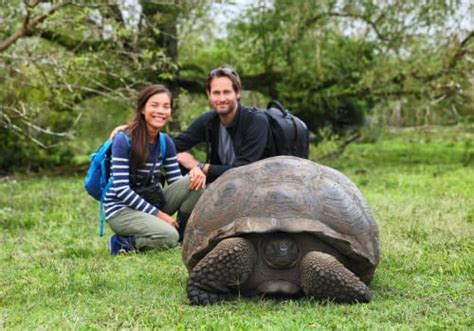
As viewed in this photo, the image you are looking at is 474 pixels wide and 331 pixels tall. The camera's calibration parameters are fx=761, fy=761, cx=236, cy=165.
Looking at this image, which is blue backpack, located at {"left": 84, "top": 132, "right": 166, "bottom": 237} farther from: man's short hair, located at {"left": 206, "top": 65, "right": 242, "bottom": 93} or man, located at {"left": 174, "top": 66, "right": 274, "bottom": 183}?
man's short hair, located at {"left": 206, "top": 65, "right": 242, "bottom": 93}

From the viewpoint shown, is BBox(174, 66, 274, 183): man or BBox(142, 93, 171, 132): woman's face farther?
BBox(142, 93, 171, 132): woman's face

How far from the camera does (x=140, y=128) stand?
5.25 m

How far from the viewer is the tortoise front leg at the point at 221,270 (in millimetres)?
3713

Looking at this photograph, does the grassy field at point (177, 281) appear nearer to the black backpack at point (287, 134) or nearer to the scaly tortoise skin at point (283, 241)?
the scaly tortoise skin at point (283, 241)

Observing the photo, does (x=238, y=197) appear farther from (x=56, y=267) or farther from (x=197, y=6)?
(x=197, y=6)

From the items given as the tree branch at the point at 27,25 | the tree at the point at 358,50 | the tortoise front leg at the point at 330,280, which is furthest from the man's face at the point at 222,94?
the tree at the point at 358,50

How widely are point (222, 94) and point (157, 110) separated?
0.51 meters

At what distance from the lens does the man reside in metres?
4.95

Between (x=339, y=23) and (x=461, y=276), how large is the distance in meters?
9.39

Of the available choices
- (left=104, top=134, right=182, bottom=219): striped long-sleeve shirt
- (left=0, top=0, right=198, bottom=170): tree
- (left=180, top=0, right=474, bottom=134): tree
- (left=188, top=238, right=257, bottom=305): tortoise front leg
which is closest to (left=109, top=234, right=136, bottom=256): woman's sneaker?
(left=104, top=134, right=182, bottom=219): striped long-sleeve shirt

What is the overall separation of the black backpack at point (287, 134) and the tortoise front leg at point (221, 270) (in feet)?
5.17

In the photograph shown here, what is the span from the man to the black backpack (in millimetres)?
56

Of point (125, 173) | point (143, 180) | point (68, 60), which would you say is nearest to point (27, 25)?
point (68, 60)

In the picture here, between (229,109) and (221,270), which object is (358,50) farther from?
(221,270)
